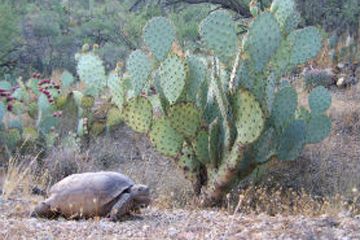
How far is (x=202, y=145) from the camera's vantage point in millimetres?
6387

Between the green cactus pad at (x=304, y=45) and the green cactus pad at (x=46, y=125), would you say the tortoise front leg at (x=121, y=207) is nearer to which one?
the green cactus pad at (x=304, y=45)

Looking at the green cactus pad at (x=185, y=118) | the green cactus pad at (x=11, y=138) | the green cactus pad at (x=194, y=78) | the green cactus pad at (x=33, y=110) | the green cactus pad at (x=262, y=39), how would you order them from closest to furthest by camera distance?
1. the green cactus pad at (x=262, y=39)
2. the green cactus pad at (x=185, y=118)
3. the green cactus pad at (x=194, y=78)
4. the green cactus pad at (x=11, y=138)
5. the green cactus pad at (x=33, y=110)

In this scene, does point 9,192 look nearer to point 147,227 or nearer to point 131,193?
point 131,193

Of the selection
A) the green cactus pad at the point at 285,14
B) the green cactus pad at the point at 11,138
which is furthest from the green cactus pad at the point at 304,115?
the green cactus pad at the point at 11,138

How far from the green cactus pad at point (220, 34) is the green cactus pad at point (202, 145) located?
0.71 m

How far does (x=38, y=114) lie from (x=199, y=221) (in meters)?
4.27

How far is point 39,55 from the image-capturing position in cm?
1681

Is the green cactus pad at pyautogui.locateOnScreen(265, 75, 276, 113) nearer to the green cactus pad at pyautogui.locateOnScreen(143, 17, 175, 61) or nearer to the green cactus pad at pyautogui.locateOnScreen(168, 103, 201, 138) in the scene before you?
the green cactus pad at pyautogui.locateOnScreen(168, 103, 201, 138)

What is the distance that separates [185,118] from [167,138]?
32cm

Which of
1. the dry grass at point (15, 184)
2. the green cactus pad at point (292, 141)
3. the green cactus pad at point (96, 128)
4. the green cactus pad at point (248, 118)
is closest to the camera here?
the green cactus pad at point (248, 118)

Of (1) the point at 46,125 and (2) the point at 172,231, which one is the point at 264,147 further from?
(1) the point at 46,125

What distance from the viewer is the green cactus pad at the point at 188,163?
259 inches

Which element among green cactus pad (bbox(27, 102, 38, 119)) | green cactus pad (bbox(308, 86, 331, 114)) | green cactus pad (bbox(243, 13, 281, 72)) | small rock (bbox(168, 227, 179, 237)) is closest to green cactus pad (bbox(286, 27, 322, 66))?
green cactus pad (bbox(308, 86, 331, 114))

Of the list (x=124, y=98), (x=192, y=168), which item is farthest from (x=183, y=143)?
(x=124, y=98)
